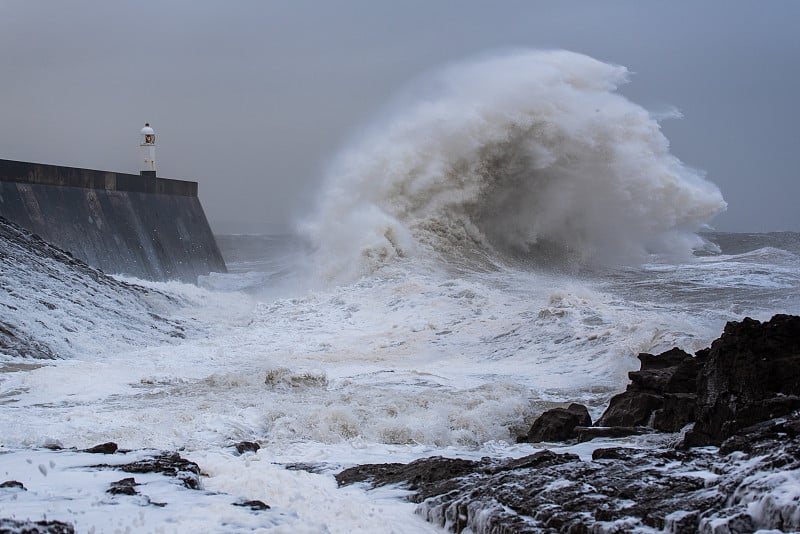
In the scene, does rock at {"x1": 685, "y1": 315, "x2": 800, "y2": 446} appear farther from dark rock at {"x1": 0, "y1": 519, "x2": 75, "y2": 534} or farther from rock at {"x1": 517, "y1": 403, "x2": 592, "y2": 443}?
dark rock at {"x1": 0, "y1": 519, "x2": 75, "y2": 534}

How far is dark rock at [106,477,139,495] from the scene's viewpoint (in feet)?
14.8

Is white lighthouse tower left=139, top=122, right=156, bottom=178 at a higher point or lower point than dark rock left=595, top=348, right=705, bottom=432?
higher

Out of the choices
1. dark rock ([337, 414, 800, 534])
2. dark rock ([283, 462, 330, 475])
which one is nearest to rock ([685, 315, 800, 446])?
dark rock ([337, 414, 800, 534])

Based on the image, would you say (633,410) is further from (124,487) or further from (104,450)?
(124,487)

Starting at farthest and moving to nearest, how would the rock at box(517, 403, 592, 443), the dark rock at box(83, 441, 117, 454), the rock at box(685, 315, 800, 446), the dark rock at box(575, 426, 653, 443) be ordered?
the rock at box(517, 403, 592, 443) → the dark rock at box(575, 426, 653, 443) → the dark rock at box(83, 441, 117, 454) → the rock at box(685, 315, 800, 446)

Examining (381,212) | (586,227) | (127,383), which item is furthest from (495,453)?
(586,227)

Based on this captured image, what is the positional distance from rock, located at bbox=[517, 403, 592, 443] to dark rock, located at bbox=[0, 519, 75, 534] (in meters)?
4.11

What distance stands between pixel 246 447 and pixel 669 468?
3210 mm

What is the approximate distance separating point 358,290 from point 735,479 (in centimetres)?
1299

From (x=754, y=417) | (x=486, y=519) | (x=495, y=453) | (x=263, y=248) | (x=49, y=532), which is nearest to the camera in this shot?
(x=49, y=532)

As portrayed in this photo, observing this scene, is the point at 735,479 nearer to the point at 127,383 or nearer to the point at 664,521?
the point at 664,521

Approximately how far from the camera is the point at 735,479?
13.0ft

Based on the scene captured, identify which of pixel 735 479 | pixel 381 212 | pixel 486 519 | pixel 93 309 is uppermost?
pixel 381 212

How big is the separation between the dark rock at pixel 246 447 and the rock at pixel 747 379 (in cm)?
305
